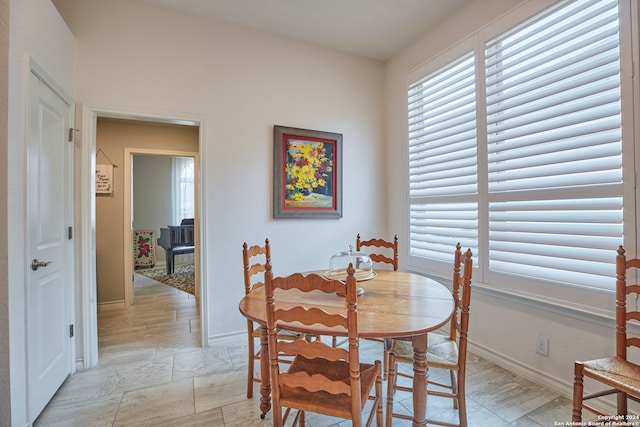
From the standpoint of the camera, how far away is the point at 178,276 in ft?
18.7

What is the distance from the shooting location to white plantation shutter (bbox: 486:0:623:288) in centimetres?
175

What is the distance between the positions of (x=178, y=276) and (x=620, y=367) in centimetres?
605

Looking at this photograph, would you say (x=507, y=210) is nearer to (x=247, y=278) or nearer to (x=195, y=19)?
(x=247, y=278)

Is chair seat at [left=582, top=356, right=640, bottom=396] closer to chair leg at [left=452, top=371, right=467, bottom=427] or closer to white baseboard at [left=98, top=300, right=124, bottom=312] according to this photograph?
chair leg at [left=452, top=371, right=467, bottom=427]

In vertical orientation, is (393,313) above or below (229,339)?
above

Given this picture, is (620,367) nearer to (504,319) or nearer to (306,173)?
(504,319)

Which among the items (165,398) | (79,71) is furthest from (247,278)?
(79,71)

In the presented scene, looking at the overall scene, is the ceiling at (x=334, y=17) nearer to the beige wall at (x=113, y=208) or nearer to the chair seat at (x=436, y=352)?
the beige wall at (x=113, y=208)

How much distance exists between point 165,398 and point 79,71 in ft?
8.43

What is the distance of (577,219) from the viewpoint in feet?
6.12

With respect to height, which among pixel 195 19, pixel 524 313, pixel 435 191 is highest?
pixel 195 19

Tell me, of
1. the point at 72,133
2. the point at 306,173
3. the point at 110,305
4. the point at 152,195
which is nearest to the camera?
the point at 72,133

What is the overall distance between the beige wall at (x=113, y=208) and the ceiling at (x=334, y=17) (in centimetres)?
197

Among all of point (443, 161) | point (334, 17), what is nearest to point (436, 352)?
point (443, 161)
